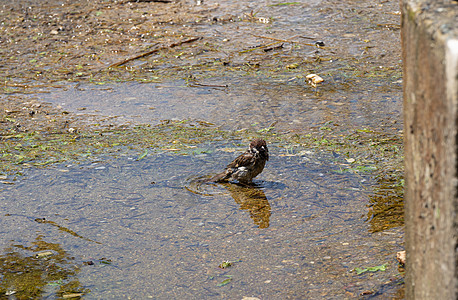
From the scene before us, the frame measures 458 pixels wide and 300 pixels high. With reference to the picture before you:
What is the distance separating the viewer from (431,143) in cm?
238

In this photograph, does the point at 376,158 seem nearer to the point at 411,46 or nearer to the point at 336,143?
the point at 336,143

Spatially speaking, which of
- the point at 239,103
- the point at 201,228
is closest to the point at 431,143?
the point at 201,228

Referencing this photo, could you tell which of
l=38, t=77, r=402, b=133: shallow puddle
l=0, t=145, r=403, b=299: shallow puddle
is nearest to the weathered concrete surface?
l=0, t=145, r=403, b=299: shallow puddle

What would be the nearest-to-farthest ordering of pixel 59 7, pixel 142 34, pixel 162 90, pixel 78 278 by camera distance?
pixel 78 278 → pixel 162 90 → pixel 142 34 → pixel 59 7

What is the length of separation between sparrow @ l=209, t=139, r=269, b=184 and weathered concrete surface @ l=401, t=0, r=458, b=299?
285 centimetres

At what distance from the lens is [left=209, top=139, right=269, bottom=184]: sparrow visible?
564 cm

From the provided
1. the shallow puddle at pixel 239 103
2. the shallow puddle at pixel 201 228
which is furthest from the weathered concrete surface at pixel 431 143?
the shallow puddle at pixel 239 103

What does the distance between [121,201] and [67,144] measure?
6.27ft

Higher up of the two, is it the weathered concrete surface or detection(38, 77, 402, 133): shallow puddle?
the weathered concrete surface

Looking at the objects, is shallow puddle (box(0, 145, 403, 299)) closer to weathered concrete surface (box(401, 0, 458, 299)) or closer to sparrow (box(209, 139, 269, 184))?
sparrow (box(209, 139, 269, 184))

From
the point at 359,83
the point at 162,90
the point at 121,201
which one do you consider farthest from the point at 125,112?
the point at 359,83

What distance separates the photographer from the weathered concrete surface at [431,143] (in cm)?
215

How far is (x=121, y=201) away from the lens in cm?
565

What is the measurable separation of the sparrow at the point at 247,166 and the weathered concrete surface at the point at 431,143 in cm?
285
